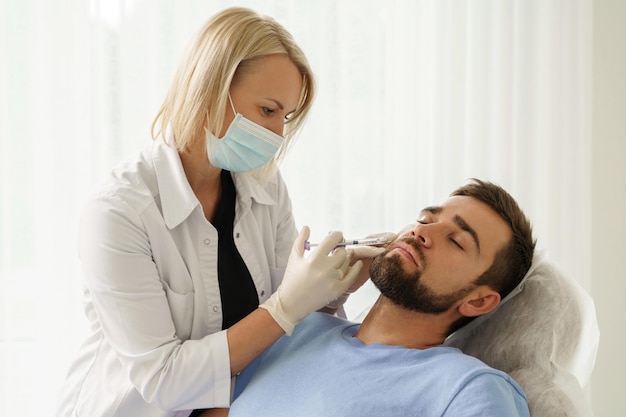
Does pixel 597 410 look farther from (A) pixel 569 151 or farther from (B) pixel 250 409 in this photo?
Answer: (B) pixel 250 409

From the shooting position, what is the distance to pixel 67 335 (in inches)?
107

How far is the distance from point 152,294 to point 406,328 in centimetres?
61

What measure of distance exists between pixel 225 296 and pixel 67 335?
4.32ft

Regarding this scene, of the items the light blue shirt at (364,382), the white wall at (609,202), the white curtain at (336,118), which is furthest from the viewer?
the white wall at (609,202)

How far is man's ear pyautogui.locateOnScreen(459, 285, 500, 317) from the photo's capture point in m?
1.58

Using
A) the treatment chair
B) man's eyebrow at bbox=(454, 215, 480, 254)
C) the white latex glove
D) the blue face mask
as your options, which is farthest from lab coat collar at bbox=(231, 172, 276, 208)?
the treatment chair

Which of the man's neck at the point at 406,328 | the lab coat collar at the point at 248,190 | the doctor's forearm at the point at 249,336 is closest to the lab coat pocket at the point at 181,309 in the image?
the doctor's forearm at the point at 249,336

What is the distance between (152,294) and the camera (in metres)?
1.53

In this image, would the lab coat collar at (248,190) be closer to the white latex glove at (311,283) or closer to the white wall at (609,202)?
the white latex glove at (311,283)

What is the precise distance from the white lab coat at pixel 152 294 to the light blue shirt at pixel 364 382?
14 centimetres

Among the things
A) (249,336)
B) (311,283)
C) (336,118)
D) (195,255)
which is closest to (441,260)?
(311,283)

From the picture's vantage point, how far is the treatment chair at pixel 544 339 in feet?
4.72

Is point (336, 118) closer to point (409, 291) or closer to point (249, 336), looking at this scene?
point (409, 291)

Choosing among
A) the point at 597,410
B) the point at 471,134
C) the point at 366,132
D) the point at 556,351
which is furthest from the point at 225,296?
the point at 597,410
